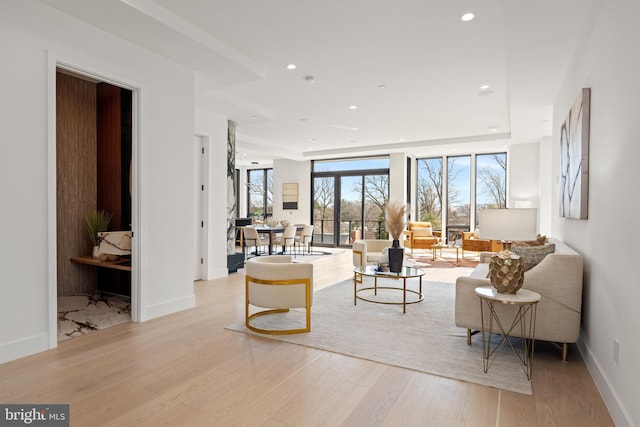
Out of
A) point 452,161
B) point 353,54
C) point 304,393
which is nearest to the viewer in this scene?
point 304,393

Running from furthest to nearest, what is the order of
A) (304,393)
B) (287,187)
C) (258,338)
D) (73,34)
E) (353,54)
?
(287,187)
(353,54)
(258,338)
(73,34)
(304,393)

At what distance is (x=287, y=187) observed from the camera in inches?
486

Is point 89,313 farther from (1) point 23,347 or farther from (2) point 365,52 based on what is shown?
(2) point 365,52

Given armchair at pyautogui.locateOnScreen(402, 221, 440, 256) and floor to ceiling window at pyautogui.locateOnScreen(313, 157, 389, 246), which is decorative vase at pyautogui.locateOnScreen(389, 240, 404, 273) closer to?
armchair at pyautogui.locateOnScreen(402, 221, 440, 256)

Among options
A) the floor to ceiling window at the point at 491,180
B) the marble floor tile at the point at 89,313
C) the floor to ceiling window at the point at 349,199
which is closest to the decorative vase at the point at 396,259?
the marble floor tile at the point at 89,313

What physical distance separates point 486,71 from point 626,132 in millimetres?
2877

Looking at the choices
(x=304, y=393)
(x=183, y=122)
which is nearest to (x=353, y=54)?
(x=183, y=122)

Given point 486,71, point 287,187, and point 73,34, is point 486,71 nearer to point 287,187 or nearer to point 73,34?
point 73,34

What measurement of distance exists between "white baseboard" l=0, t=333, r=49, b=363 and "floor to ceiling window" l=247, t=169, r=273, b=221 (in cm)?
1092

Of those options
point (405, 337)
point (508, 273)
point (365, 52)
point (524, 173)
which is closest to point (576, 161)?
point (508, 273)

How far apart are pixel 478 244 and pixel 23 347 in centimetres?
881

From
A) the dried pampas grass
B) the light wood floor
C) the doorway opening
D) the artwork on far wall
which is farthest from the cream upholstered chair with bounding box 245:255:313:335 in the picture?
the artwork on far wall

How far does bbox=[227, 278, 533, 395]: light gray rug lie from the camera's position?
271cm

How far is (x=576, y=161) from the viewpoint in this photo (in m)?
3.35
